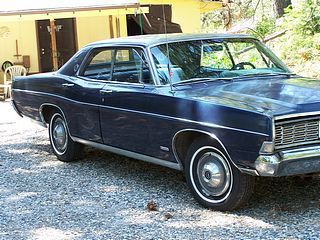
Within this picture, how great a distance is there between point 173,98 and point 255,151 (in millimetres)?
1065

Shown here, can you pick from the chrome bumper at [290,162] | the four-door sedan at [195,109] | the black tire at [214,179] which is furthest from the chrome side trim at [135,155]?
the chrome bumper at [290,162]

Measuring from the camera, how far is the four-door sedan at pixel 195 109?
14.6ft

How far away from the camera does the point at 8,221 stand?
16.3 ft

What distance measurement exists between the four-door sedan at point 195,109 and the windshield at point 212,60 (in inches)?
0.4

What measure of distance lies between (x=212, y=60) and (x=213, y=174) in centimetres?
142

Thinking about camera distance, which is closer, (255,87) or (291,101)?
(291,101)

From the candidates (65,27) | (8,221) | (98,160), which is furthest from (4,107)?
(8,221)

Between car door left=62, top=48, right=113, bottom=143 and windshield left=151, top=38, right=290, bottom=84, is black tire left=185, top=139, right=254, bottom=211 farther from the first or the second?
car door left=62, top=48, right=113, bottom=143

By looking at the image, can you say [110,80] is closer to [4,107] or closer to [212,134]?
[212,134]

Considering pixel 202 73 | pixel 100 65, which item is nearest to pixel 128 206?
pixel 202 73

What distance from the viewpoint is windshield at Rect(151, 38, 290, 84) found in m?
5.59

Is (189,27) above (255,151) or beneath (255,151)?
above

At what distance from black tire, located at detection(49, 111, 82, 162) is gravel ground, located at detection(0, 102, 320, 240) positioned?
14 cm

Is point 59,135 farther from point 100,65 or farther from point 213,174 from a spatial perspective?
point 213,174
